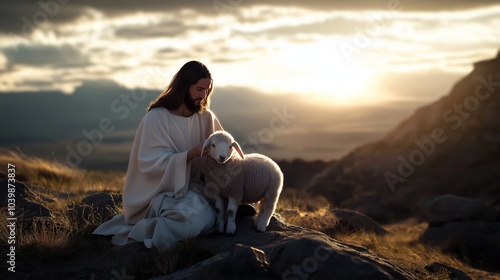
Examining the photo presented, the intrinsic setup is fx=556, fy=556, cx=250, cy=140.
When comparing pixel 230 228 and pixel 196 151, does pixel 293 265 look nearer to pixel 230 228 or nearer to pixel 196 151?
pixel 230 228

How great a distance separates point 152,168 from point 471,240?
1324 cm

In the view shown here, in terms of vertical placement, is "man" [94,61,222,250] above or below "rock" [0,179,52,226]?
above

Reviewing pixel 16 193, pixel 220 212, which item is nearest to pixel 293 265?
pixel 220 212

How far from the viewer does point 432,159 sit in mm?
40250

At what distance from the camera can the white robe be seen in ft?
22.5

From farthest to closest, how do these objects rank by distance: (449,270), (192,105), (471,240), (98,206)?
(471,240), (98,206), (449,270), (192,105)

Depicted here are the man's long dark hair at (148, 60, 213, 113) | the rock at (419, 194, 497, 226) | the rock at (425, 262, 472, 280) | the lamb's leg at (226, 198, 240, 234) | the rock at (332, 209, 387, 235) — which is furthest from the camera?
the rock at (419, 194, 497, 226)

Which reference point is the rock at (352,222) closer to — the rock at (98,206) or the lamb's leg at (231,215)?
the lamb's leg at (231,215)

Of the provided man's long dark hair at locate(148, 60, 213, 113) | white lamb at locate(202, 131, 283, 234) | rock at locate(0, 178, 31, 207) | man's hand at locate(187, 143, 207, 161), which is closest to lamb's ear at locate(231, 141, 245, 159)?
white lamb at locate(202, 131, 283, 234)

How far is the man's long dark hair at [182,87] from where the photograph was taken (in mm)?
7064

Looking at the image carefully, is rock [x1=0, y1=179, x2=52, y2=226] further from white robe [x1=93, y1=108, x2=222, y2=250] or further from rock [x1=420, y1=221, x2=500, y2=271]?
rock [x1=420, y1=221, x2=500, y2=271]

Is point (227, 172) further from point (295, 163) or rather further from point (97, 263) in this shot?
point (295, 163)

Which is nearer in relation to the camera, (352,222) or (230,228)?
(230,228)

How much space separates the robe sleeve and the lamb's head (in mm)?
510
